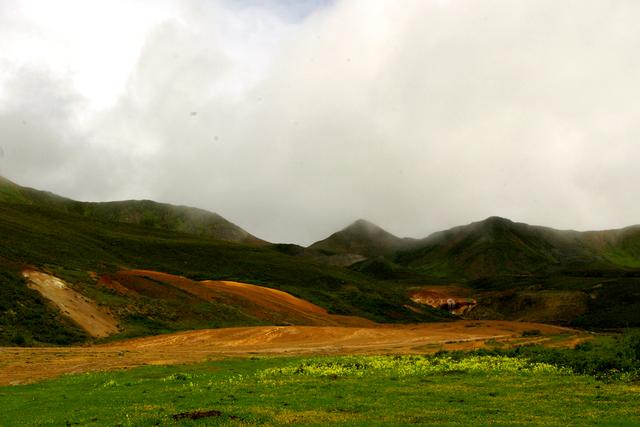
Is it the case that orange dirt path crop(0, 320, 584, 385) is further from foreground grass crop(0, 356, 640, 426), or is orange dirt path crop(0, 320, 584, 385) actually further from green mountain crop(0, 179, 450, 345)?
green mountain crop(0, 179, 450, 345)

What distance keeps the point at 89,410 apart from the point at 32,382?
42.5 feet

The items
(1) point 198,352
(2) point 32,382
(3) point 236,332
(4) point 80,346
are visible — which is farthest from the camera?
(3) point 236,332

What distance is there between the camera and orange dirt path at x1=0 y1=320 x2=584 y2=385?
39438mm

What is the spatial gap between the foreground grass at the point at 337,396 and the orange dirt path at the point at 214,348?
6.21 m

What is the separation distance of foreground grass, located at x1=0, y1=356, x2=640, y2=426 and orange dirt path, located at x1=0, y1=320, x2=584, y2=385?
6206mm

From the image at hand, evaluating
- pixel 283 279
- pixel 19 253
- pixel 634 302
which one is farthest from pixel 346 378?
pixel 634 302

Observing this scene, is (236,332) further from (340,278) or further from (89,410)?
(340,278)

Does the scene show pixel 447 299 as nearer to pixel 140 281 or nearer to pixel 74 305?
pixel 140 281

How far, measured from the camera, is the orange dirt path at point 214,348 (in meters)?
39.4

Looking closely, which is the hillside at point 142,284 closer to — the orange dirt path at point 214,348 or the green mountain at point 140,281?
the green mountain at point 140,281

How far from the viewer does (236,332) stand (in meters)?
65.4

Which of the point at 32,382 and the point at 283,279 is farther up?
the point at 283,279

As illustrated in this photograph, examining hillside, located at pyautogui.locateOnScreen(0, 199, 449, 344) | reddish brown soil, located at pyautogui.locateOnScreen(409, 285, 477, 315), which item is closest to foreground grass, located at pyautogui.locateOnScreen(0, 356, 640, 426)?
hillside, located at pyautogui.locateOnScreen(0, 199, 449, 344)

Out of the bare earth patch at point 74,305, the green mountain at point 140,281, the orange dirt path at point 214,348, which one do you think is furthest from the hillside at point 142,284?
the orange dirt path at point 214,348
